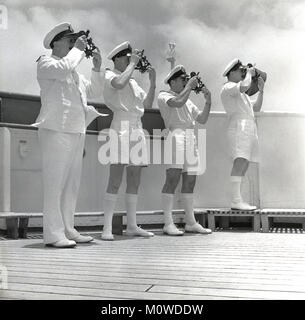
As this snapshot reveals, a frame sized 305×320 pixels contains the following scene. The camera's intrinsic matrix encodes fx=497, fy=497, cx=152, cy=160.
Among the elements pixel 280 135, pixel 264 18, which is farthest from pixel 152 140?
pixel 264 18

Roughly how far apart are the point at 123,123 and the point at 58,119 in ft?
2.94

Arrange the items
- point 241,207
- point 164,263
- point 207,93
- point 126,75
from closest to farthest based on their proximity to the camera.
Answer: point 164,263
point 126,75
point 207,93
point 241,207

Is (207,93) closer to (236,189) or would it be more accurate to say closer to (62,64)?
(236,189)

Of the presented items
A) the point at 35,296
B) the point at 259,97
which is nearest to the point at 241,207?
the point at 259,97

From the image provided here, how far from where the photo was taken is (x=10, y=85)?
558cm

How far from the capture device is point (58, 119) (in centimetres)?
397

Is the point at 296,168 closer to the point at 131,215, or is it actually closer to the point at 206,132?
the point at 206,132

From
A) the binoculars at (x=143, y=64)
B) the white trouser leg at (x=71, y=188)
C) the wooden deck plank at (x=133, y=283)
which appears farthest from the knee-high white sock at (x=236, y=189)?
the wooden deck plank at (x=133, y=283)

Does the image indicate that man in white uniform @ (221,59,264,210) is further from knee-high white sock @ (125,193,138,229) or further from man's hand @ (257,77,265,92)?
knee-high white sock @ (125,193,138,229)

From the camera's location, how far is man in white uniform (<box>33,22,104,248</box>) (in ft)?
12.9

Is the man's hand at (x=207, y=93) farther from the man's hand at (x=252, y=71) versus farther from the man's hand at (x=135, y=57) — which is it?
the man's hand at (x=135, y=57)

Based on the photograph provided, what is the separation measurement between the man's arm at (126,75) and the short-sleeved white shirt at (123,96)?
0.35 feet

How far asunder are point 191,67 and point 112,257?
2677mm

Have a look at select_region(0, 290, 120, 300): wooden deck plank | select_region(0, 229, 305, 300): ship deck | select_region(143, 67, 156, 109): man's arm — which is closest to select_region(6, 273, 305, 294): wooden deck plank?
select_region(0, 229, 305, 300): ship deck
